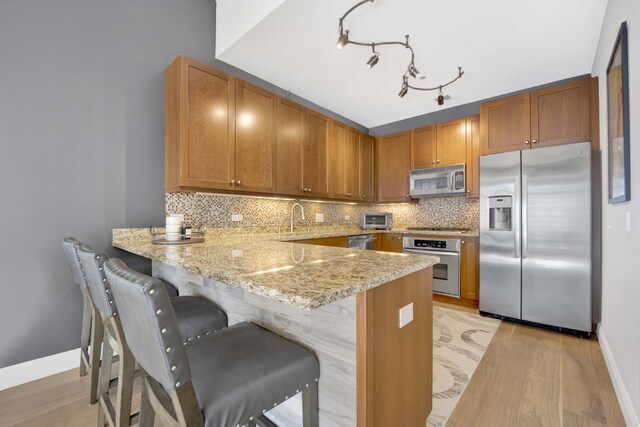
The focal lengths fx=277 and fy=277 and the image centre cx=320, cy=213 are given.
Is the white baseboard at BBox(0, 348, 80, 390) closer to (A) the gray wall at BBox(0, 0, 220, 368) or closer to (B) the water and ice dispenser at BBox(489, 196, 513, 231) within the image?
(A) the gray wall at BBox(0, 0, 220, 368)

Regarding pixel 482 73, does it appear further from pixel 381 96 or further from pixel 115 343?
pixel 115 343

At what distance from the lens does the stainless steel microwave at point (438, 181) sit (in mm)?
3691

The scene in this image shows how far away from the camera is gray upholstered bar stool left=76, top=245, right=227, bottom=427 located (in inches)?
43.4

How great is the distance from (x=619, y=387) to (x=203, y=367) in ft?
7.74

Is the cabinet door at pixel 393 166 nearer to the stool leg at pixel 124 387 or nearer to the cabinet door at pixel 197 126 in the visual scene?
the cabinet door at pixel 197 126

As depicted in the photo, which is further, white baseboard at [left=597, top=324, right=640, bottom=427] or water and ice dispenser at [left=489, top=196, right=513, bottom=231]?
water and ice dispenser at [left=489, top=196, right=513, bottom=231]

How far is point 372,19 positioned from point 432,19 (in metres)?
0.47

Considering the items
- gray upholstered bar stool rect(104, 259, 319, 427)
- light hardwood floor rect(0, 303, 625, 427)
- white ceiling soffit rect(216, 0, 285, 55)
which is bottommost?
light hardwood floor rect(0, 303, 625, 427)

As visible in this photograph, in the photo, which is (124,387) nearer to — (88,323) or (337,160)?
(88,323)

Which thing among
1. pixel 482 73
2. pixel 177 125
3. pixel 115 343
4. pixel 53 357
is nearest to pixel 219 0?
pixel 177 125

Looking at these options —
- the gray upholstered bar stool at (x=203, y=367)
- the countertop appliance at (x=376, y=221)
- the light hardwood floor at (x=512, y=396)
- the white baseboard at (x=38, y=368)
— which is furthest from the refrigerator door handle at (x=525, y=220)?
the white baseboard at (x=38, y=368)

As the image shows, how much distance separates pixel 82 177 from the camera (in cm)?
205

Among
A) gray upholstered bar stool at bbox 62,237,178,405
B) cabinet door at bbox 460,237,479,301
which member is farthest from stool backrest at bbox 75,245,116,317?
cabinet door at bbox 460,237,479,301

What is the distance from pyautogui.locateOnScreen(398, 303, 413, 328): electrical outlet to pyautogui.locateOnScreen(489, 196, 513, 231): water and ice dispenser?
241cm
